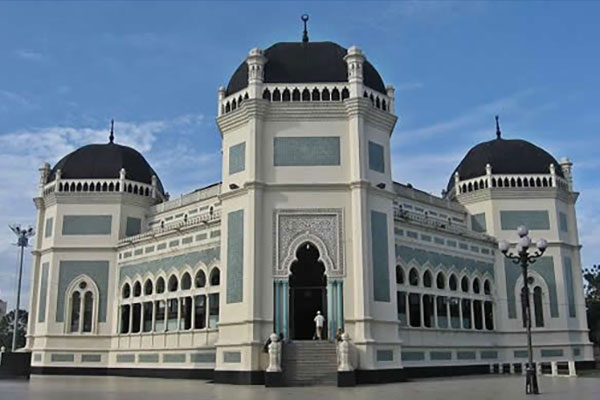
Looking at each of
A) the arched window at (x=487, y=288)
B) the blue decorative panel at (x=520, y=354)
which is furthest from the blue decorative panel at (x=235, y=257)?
the blue decorative panel at (x=520, y=354)

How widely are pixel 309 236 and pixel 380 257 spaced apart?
10.2ft

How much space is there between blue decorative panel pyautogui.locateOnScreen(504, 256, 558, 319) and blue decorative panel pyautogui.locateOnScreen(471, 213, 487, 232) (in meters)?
2.40

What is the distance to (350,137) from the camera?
26266 millimetres

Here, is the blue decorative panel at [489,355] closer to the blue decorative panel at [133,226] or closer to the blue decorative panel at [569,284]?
the blue decorative panel at [569,284]

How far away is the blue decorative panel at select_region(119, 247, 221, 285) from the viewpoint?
2983 cm

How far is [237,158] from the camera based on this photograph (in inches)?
1060

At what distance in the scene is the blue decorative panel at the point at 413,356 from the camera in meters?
28.7

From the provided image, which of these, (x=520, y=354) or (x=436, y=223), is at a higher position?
(x=436, y=223)

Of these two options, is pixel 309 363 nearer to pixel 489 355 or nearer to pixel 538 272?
pixel 489 355

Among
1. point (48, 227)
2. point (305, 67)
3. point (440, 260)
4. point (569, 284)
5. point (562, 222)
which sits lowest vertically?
point (569, 284)

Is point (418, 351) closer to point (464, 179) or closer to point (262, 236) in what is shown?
point (262, 236)

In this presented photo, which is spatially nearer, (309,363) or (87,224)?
(309,363)

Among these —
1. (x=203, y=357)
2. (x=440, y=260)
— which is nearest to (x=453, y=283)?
(x=440, y=260)

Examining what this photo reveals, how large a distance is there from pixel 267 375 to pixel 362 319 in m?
4.33
